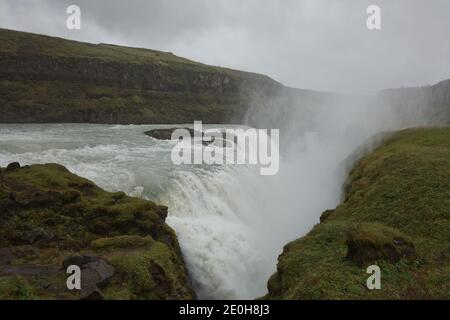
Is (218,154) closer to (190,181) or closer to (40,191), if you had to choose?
(190,181)

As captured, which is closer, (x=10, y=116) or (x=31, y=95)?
(x=10, y=116)

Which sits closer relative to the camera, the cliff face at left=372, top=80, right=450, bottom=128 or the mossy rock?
the mossy rock

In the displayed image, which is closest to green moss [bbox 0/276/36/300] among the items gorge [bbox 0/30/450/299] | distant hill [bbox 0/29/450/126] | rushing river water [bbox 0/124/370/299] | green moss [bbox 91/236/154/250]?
gorge [bbox 0/30/450/299]

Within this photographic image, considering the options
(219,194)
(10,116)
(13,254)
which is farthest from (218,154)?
(10,116)

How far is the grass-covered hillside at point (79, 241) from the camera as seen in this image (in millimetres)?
13977

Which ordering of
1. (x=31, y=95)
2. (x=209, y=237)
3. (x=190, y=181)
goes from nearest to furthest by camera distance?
1. (x=209, y=237)
2. (x=190, y=181)
3. (x=31, y=95)

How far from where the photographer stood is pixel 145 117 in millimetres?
103750

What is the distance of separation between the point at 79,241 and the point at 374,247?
13374 millimetres

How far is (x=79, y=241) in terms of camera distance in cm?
1830

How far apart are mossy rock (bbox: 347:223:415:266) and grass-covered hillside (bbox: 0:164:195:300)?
7.72m

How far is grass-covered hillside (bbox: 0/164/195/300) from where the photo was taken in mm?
13977

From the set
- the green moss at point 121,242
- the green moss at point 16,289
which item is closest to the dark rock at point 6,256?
the green moss at point 16,289

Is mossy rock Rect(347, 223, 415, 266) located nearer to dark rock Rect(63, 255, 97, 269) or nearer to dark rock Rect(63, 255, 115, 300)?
dark rock Rect(63, 255, 115, 300)

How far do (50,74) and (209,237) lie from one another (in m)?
87.1
